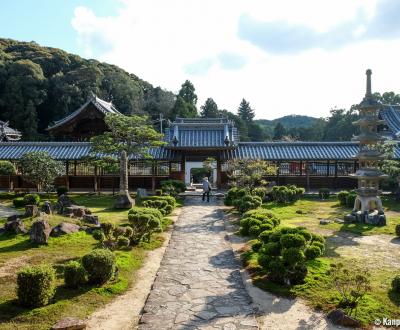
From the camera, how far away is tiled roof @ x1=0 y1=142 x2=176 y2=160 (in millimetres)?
35125

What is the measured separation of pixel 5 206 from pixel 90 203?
18.2 ft

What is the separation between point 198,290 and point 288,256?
2.70m

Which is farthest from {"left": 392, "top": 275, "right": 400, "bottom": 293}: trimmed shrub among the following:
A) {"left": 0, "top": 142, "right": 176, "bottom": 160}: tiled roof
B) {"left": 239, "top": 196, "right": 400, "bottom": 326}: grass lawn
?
{"left": 0, "top": 142, "right": 176, "bottom": 160}: tiled roof

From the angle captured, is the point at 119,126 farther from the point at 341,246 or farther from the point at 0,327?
the point at 0,327

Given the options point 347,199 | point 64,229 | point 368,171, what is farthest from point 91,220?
point 347,199

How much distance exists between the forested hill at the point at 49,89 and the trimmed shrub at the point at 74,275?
41725 mm

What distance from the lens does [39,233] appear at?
14141 millimetres

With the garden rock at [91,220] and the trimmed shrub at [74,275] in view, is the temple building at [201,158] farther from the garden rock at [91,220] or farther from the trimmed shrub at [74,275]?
the trimmed shrub at [74,275]

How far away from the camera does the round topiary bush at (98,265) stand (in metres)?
9.98

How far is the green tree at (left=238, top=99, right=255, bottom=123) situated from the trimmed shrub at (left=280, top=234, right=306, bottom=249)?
84963 millimetres

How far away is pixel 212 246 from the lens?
1537 cm

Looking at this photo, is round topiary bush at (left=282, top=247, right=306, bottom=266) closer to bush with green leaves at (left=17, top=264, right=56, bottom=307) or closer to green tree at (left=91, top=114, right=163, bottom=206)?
bush with green leaves at (left=17, top=264, right=56, bottom=307)

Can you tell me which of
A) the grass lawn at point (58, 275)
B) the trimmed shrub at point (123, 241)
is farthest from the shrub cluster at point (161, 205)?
the trimmed shrub at point (123, 241)

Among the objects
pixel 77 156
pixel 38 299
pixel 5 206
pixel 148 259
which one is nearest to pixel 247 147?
pixel 77 156
